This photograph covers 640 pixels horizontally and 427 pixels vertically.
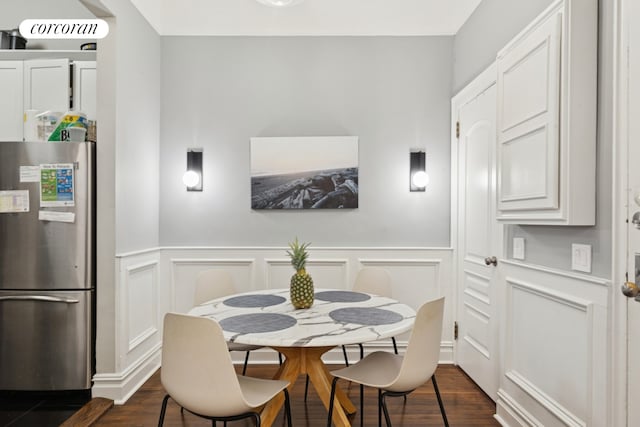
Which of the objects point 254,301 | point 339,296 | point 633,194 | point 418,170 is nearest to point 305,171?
point 418,170

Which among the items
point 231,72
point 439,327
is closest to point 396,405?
point 439,327

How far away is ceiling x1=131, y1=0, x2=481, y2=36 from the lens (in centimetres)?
327

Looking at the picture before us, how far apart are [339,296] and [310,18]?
7.69ft

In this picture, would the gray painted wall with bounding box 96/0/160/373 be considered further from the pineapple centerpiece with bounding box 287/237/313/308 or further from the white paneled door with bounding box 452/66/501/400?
the white paneled door with bounding box 452/66/501/400

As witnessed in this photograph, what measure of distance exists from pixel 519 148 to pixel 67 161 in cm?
273

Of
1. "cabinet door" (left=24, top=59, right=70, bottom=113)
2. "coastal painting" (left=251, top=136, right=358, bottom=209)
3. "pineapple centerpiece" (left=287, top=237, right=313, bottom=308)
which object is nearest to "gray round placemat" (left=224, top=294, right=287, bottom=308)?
"pineapple centerpiece" (left=287, top=237, right=313, bottom=308)

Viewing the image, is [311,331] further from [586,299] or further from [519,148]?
[519,148]

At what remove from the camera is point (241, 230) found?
3.34 m

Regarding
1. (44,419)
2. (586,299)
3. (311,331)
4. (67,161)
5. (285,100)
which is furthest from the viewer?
(285,100)

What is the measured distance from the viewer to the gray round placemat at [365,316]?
192 centimetres

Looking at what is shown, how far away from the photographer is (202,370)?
1531 millimetres

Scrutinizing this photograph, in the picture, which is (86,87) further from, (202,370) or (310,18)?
(202,370)

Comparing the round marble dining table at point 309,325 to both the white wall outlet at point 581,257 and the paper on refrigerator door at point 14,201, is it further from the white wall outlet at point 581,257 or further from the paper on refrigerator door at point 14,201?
the paper on refrigerator door at point 14,201

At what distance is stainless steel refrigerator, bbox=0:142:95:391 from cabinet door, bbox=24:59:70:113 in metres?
0.52
